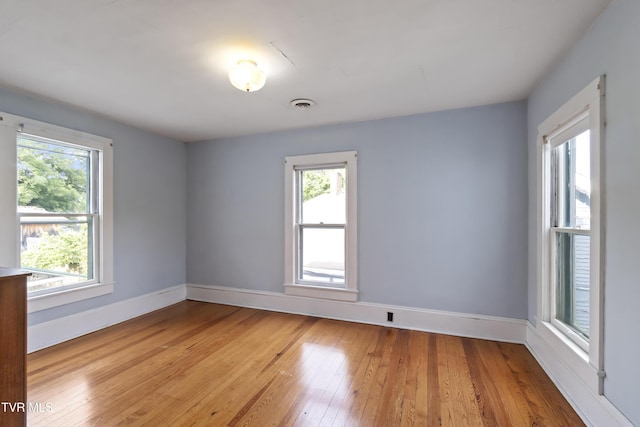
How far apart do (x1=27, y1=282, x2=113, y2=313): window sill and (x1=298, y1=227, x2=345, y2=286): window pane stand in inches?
91.5

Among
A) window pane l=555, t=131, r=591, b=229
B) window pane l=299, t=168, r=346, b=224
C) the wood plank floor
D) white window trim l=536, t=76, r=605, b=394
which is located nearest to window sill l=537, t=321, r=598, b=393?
→ white window trim l=536, t=76, r=605, b=394

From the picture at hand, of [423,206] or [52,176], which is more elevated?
[52,176]

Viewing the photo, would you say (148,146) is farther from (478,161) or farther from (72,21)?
(478,161)

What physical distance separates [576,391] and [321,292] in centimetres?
246

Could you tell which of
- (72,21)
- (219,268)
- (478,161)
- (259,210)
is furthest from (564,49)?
(219,268)

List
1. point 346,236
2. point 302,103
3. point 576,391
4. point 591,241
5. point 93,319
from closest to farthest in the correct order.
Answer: point 591,241 → point 576,391 → point 302,103 → point 93,319 → point 346,236

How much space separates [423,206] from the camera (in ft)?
10.7

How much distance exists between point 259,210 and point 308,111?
158 cm

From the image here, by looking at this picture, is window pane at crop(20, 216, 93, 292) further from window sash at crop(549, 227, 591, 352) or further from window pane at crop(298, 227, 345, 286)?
window sash at crop(549, 227, 591, 352)

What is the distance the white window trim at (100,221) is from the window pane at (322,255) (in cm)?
230

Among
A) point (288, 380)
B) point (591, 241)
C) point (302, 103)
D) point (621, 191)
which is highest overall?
point (302, 103)

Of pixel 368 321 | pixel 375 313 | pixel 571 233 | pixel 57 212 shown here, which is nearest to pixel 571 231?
pixel 571 233

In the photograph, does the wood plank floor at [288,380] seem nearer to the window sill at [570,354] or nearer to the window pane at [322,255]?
the window sill at [570,354]

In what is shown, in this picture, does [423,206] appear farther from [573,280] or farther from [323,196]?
[573,280]
